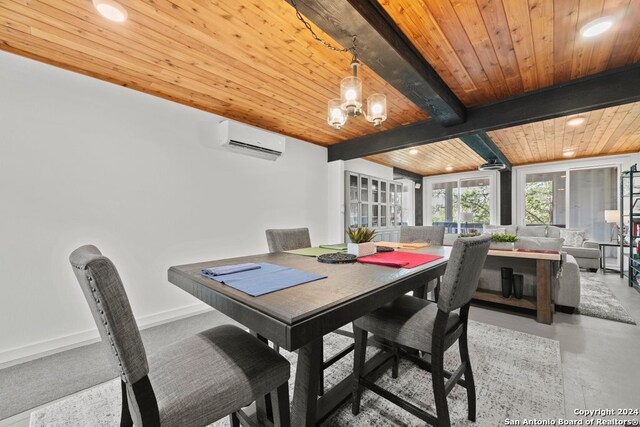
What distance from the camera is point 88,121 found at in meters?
2.33

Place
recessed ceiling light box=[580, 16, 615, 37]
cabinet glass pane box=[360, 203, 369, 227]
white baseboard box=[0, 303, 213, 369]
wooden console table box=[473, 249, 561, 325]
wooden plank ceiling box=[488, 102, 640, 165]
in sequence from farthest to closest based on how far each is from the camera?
cabinet glass pane box=[360, 203, 369, 227] → wooden plank ceiling box=[488, 102, 640, 165] → wooden console table box=[473, 249, 561, 325] → white baseboard box=[0, 303, 213, 369] → recessed ceiling light box=[580, 16, 615, 37]

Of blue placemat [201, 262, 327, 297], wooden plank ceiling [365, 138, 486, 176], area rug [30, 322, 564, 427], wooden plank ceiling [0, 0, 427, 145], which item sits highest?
wooden plank ceiling [0, 0, 427, 145]

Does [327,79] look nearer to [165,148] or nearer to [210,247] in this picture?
[165,148]

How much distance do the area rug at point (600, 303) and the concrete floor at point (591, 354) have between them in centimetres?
10

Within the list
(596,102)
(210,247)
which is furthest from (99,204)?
(596,102)

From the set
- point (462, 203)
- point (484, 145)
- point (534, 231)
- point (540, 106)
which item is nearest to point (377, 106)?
point (540, 106)

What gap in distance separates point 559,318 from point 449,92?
2.65 m

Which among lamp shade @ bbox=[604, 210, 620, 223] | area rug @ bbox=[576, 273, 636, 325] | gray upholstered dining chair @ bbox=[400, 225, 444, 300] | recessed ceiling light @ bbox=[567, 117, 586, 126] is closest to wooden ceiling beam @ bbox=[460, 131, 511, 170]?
recessed ceiling light @ bbox=[567, 117, 586, 126]

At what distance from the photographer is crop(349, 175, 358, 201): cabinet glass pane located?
16.0 ft

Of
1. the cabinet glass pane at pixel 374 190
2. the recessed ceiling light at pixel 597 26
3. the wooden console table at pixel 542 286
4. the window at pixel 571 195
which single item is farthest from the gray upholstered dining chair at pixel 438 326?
the window at pixel 571 195

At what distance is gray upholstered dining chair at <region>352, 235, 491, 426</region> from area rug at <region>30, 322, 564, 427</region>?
0.38 ft

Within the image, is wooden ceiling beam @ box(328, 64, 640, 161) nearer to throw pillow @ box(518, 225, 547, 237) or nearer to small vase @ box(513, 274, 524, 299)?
small vase @ box(513, 274, 524, 299)

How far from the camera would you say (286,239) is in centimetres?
232

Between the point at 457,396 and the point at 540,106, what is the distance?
2.73 meters
